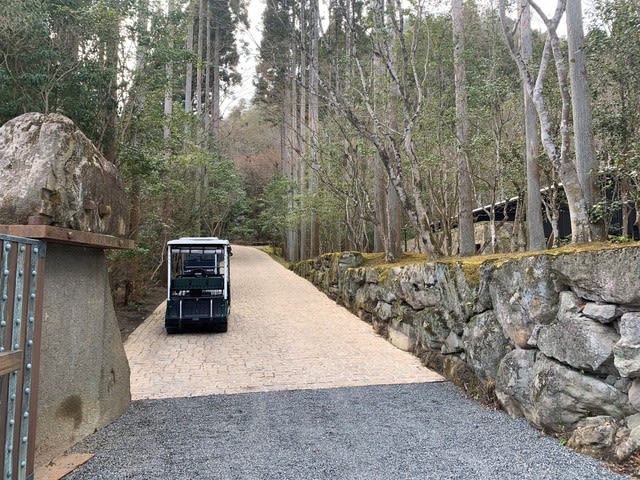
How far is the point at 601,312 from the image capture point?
3.00 m

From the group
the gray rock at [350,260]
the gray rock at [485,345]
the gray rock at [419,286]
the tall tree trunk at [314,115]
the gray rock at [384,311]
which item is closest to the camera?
the gray rock at [485,345]

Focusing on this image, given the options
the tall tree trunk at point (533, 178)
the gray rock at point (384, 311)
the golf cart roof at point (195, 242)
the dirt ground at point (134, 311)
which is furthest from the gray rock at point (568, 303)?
the dirt ground at point (134, 311)

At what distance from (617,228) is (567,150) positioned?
3.13 m

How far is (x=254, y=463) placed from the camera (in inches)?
119

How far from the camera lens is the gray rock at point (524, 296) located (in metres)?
3.56

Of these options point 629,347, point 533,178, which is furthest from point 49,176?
point 533,178

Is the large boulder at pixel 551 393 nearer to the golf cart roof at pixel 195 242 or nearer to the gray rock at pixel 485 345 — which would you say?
the gray rock at pixel 485 345

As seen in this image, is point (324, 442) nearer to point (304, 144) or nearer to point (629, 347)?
point (629, 347)

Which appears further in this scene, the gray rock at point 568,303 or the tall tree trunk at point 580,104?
the tall tree trunk at point 580,104

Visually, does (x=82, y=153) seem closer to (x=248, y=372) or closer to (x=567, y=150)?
(x=248, y=372)

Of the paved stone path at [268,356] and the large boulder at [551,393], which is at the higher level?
the large boulder at [551,393]

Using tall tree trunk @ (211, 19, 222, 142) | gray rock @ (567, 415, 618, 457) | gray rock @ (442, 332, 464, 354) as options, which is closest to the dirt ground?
gray rock @ (442, 332, 464, 354)

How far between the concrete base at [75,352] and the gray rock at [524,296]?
354 centimetres

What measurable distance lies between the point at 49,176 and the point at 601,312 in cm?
385
